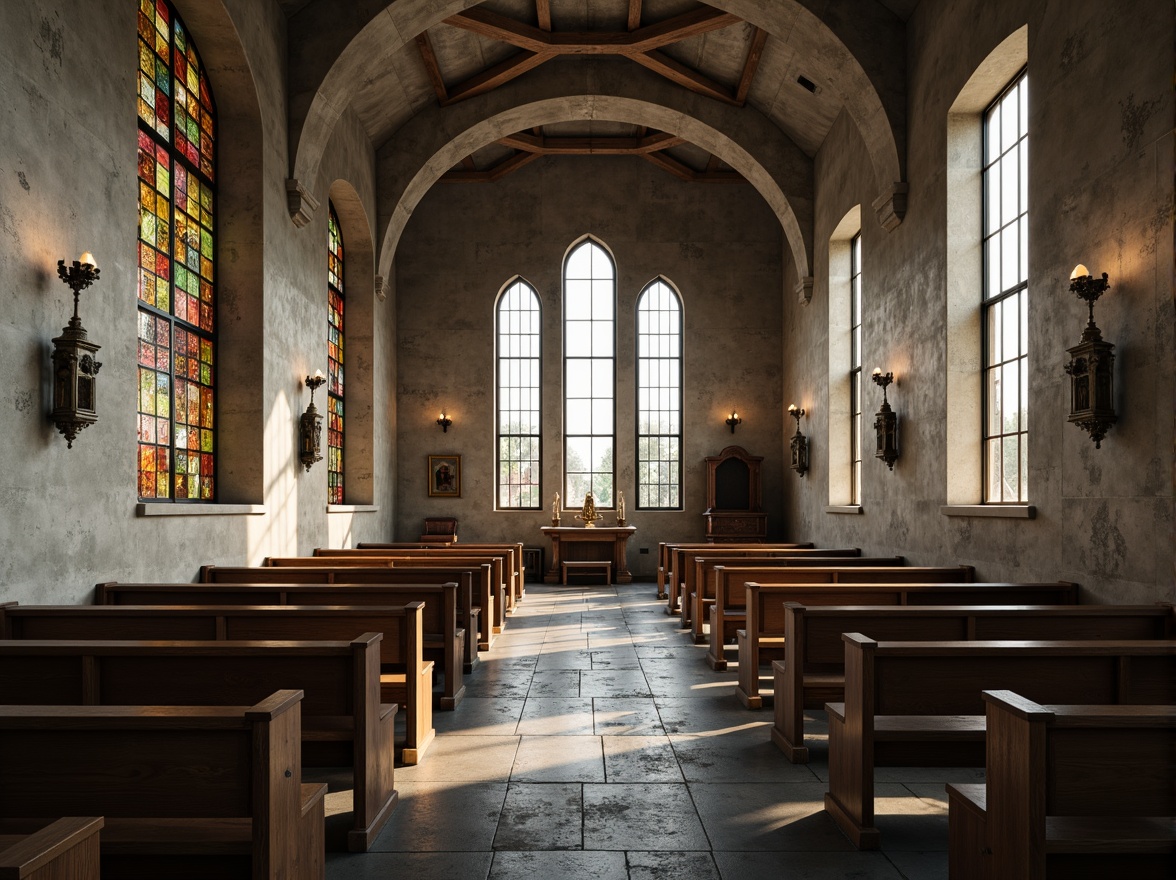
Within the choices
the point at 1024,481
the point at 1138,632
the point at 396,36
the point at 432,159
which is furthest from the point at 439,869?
the point at 432,159

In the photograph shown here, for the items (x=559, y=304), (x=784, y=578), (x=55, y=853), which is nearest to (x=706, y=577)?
(x=784, y=578)

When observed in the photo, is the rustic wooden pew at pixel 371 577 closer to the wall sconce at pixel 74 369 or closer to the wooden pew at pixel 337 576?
the wooden pew at pixel 337 576

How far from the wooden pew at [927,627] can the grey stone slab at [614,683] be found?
1618 mm

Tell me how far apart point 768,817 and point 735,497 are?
37.1ft

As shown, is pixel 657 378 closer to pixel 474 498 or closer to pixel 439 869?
pixel 474 498

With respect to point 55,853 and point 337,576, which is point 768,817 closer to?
point 55,853

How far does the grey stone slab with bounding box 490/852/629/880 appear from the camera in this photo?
3066 mm

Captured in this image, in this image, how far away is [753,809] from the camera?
12.3 feet

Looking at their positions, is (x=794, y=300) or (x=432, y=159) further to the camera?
(x=794, y=300)

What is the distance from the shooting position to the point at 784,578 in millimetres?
6934

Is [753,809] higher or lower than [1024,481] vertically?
lower

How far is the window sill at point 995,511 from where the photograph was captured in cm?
621

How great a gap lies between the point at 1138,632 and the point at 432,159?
10.7 metres

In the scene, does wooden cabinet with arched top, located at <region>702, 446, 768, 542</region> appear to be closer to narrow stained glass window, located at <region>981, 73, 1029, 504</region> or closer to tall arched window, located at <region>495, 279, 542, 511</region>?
tall arched window, located at <region>495, 279, 542, 511</region>
